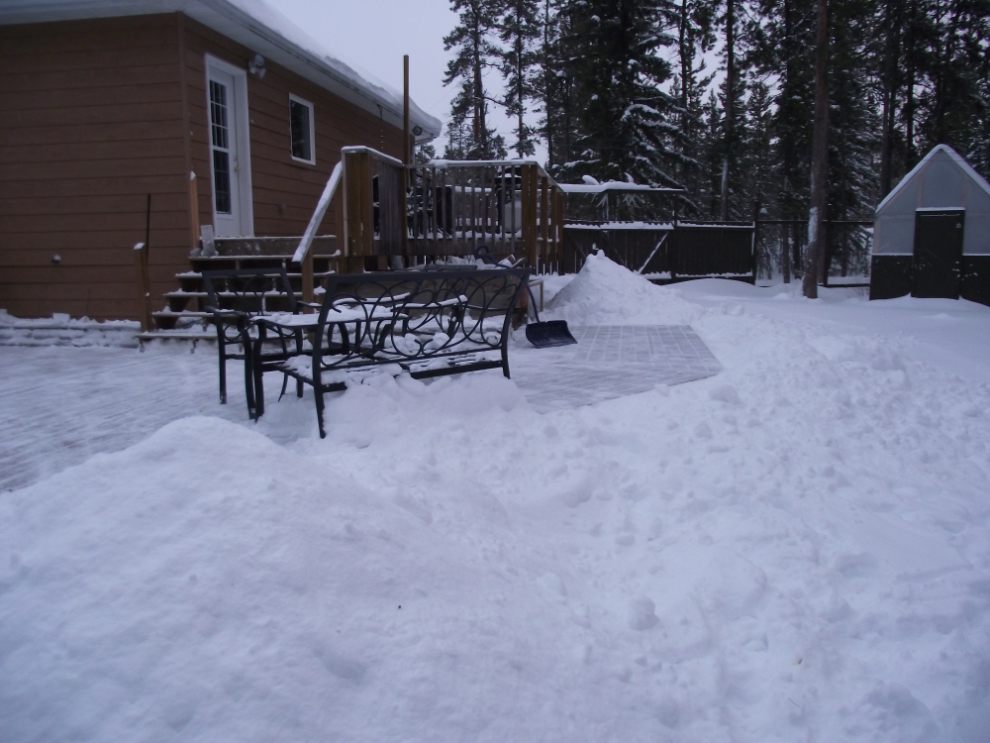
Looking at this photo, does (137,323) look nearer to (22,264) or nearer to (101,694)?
(22,264)

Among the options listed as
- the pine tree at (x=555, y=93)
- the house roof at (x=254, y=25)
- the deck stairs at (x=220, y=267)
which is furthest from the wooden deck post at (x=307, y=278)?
the pine tree at (x=555, y=93)

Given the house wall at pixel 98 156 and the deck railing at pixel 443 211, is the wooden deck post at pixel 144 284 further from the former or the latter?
the deck railing at pixel 443 211

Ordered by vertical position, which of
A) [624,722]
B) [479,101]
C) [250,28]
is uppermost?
[479,101]

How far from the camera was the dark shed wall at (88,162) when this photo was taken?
27.9 ft

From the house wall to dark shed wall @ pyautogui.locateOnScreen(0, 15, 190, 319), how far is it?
1cm

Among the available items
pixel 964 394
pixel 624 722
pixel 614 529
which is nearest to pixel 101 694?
pixel 624 722

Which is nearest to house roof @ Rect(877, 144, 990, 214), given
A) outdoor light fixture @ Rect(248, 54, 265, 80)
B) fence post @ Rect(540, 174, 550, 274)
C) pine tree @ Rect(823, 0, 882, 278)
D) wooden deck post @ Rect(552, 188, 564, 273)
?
pine tree @ Rect(823, 0, 882, 278)

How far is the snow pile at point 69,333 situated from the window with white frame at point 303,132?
4.54 meters

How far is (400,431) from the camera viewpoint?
12.6 ft

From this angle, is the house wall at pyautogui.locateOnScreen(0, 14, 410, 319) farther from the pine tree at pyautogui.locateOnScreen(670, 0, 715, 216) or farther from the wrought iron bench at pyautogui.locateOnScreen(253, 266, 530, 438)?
the pine tree at pyautogui.locateOnScreen(670, 0, 715, 216)

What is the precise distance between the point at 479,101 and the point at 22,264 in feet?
78.0

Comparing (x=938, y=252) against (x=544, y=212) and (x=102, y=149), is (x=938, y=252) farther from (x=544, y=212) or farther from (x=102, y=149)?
(x=102, y=149)

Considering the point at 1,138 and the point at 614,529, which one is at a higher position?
the point at 1,138

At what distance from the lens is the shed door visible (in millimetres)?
13844
